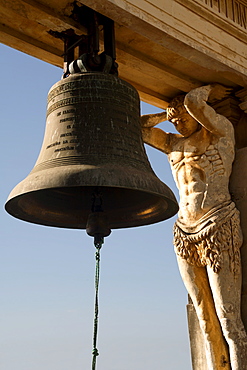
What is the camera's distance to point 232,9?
6145mm

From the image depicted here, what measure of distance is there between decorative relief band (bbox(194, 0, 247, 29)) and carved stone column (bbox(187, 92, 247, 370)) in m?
0.70

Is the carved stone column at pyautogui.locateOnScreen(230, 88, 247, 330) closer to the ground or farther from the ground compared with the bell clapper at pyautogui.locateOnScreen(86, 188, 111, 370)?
farther from the ground

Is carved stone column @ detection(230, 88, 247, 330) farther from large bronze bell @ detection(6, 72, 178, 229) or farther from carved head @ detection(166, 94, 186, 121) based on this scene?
large bronze bell @ detection(6, 72, 178, 229)

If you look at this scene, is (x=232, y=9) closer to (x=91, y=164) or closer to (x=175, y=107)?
(x=175, y=107)

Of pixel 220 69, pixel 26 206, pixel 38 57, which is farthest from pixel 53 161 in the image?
pixel 220 69

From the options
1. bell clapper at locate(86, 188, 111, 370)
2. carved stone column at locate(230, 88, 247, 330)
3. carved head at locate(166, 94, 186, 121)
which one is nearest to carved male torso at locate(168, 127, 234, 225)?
carved stone column at locate(230, 88, 247, 330)

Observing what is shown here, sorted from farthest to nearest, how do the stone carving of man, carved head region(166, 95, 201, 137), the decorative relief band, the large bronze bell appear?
1. carved head region(166, 95, 201, 137)
2. the decorative relief band
3. the stone carving of man
4. the large bronze bell

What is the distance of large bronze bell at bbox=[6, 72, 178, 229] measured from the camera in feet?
13.6

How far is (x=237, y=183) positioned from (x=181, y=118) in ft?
2.88

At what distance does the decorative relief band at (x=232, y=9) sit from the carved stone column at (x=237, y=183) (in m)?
0.70

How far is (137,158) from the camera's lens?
452cm

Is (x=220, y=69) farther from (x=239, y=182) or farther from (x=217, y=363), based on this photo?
(x=217, y=363)

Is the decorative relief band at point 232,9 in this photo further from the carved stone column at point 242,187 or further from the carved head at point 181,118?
the carved head at point 181,118

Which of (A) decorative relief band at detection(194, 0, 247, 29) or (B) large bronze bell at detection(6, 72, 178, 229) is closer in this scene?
(B) large bronze bell at detection(6, 72, 178, 229)
